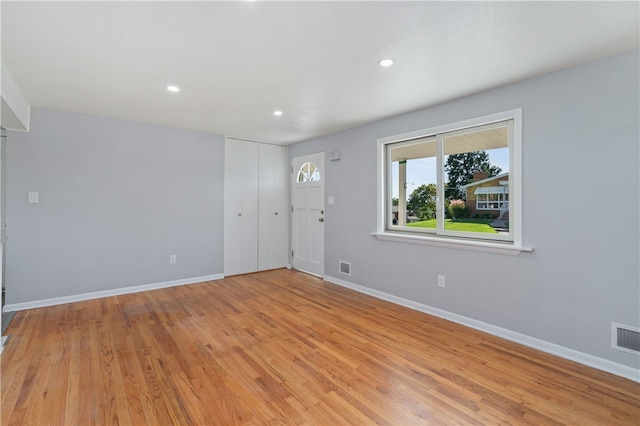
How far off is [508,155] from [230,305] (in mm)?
3351

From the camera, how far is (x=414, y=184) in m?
3.65

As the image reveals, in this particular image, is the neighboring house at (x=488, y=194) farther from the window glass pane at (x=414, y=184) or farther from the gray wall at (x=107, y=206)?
the gray wall at (x=107, y=206)

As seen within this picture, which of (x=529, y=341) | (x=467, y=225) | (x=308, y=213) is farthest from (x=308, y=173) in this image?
(x=529, y=341)

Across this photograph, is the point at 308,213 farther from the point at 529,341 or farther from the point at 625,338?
the point at 625,338

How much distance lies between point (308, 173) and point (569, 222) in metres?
3.63

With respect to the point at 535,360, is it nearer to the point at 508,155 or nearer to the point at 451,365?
the point at 451,365

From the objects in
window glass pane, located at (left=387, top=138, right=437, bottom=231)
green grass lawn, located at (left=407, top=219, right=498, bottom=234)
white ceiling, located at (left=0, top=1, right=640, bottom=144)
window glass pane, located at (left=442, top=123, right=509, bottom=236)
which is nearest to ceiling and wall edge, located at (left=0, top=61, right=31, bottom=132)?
white ceiling, located at (left=0, top=1, right=640, bottom=144)

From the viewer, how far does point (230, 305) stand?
3551mm

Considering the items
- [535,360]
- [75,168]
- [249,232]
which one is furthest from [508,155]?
[75,168]

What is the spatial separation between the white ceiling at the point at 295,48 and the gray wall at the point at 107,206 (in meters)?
0.66

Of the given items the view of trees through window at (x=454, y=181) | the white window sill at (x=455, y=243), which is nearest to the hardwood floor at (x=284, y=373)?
the white window sill at (x=455, y=243)

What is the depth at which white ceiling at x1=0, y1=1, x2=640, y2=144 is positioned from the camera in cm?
168

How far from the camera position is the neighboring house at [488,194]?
2.80m

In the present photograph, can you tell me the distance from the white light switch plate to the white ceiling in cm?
103
